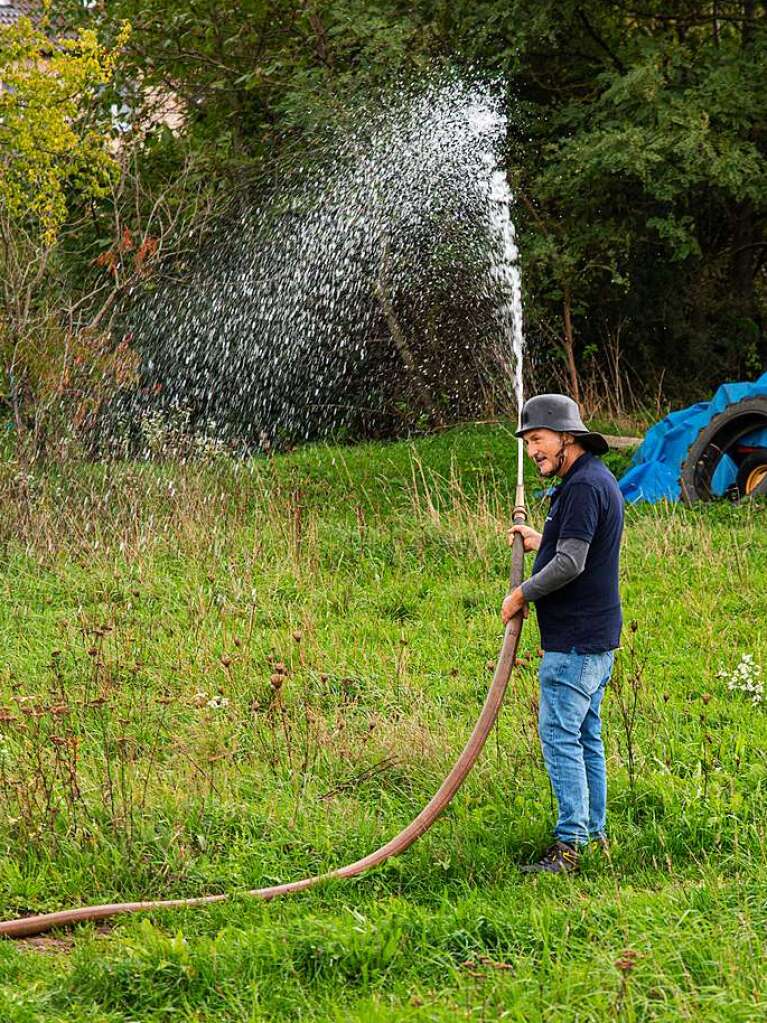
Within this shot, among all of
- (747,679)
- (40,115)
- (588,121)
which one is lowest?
(747,679)

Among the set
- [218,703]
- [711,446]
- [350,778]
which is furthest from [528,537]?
[711,446]

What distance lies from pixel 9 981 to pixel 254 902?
31.3 inches

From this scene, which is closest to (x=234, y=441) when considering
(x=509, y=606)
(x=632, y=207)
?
(x=632, y=207)

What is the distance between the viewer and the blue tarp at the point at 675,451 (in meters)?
10.6

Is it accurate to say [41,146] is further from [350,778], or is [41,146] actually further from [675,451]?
[350,778]

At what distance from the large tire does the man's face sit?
605 centimetres

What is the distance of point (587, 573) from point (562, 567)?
0.18 m

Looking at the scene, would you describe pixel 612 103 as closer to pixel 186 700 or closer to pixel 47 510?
pixel 47 510

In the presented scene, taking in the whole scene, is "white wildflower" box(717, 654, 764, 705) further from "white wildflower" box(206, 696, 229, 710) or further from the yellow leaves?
the yellow leaves

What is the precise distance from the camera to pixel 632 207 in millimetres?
13656

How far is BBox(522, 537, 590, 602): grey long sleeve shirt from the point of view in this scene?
442 centimetres

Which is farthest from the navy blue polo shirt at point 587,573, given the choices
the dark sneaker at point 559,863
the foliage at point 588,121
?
the foliage at point 588,121

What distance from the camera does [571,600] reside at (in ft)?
15.0

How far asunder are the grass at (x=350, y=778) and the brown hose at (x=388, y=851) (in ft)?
0.20
